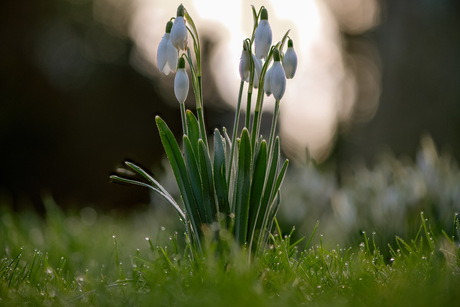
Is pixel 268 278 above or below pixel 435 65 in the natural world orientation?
below

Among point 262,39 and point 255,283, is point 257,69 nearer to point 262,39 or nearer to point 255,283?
point 262,39

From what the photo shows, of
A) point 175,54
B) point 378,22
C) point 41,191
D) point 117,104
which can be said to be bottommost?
point 41,191

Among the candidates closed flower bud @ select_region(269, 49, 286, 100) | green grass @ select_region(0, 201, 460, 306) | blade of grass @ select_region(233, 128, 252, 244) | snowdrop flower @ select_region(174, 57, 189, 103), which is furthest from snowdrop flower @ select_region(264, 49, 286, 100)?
green grass @ select_region(0, 201, 460, 306)

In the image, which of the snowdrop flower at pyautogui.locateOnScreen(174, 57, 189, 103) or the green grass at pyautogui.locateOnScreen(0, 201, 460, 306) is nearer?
the green grass at pyautogui.locateOnScreen(0, 201, 460, 306)

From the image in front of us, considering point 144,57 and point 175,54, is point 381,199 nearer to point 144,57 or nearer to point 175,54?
point 175,54

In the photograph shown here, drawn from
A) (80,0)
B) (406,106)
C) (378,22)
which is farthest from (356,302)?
(80,0)

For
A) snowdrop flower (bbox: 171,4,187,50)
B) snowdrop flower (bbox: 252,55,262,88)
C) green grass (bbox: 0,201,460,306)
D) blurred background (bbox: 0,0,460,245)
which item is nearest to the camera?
green grass (bbox: 0,201,460,306)

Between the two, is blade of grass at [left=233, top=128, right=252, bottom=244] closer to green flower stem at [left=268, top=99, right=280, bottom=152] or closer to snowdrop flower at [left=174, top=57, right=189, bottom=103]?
green flower stem at [left=268, top=99, right=280, bottom=152]

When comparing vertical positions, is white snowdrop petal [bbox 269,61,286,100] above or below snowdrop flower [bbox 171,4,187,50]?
below
